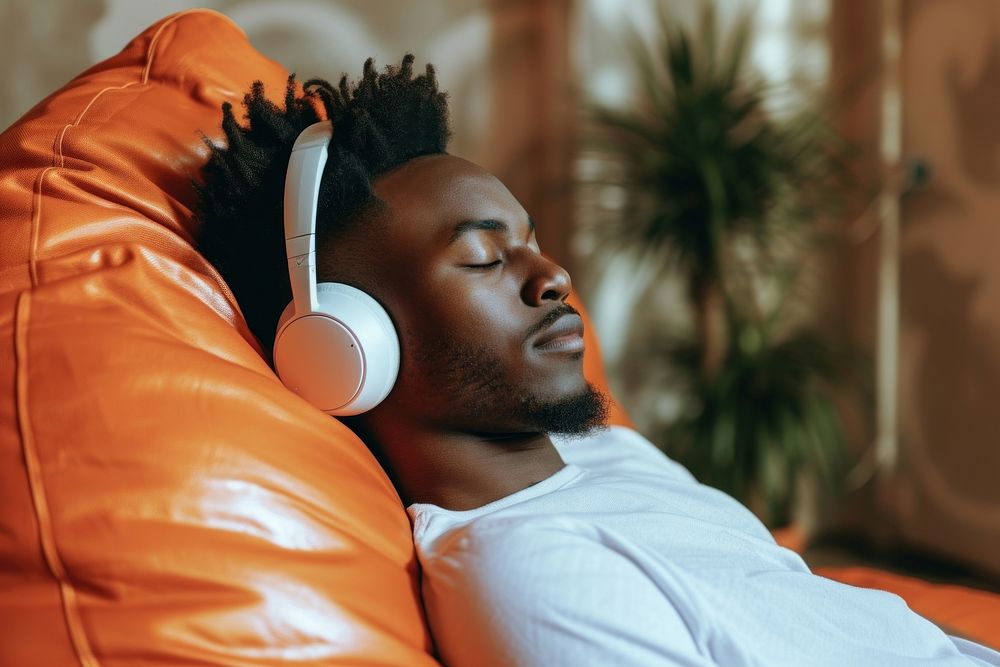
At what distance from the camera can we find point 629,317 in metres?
2.97

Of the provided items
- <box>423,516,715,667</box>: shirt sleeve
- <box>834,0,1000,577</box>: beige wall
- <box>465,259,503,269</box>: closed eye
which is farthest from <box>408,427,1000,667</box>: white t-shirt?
<box>834,0,1000,577</box>: beige wall

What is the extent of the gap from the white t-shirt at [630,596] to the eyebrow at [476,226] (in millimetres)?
298

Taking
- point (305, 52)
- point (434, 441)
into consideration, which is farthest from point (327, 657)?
point (305, 52)

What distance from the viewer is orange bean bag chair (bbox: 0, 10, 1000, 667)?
2.54 feet

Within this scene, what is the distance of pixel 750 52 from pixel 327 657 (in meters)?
2.64

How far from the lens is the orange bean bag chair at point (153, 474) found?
77 centimetres

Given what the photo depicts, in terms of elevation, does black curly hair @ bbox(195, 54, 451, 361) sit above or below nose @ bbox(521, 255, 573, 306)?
above

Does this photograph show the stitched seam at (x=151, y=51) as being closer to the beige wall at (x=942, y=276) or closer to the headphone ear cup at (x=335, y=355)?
the headphone ear cup at (x=335, y=355)

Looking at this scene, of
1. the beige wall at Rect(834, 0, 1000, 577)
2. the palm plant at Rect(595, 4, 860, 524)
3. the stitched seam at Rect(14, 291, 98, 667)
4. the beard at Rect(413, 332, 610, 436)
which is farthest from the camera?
the beige wall at Rect(834, 0, 1000, 577)

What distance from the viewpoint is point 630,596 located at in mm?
864

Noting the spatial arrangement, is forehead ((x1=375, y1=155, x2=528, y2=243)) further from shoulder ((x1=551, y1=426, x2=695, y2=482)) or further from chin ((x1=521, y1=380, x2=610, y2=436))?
shoulder ((x1=551, y1=426, x2=695, y2=482))

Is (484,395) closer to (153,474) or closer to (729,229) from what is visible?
(153,474)

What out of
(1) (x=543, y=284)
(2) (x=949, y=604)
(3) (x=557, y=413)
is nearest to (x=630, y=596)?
(3) (x=557, y=413)

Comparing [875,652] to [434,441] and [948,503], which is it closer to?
[434,441]
